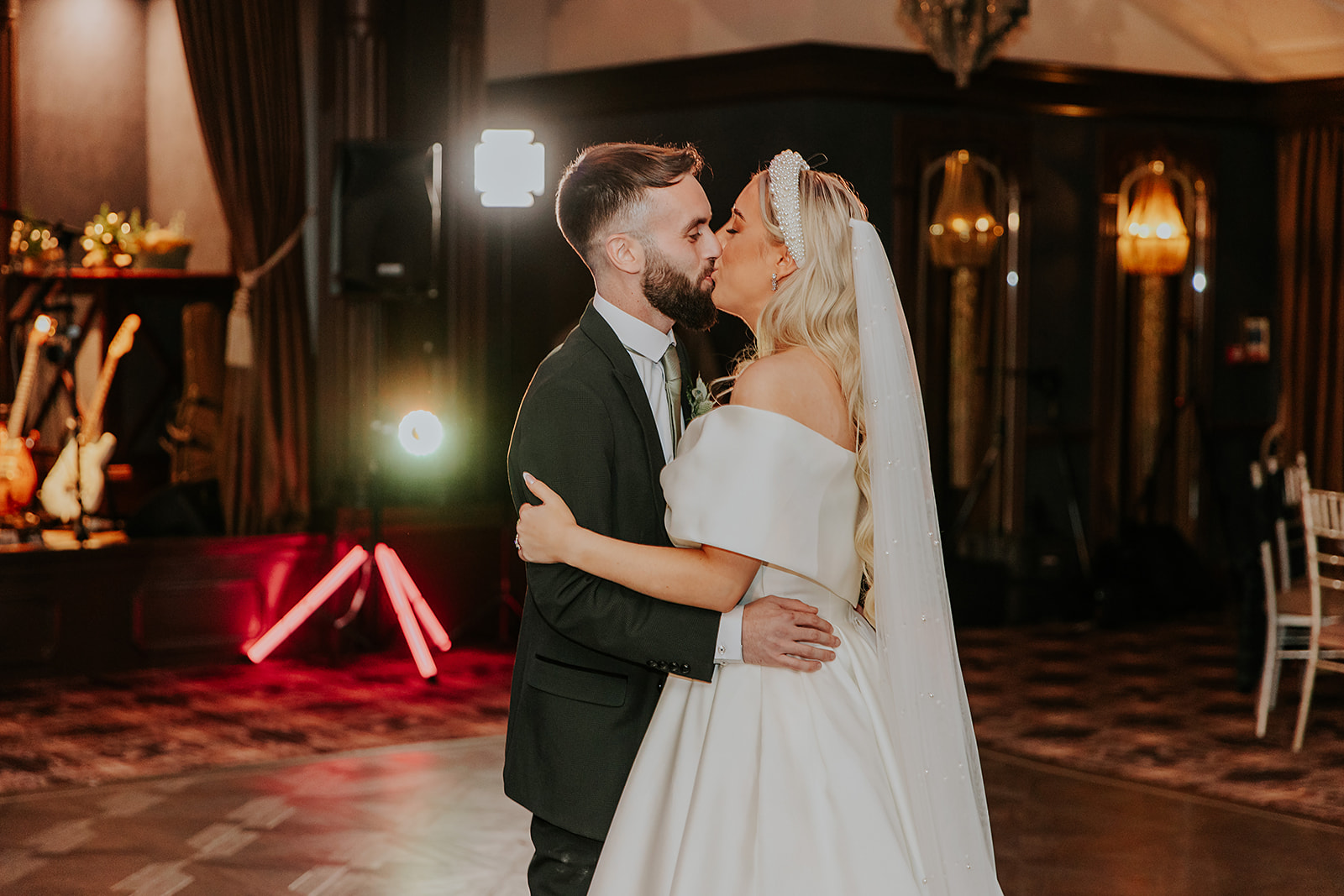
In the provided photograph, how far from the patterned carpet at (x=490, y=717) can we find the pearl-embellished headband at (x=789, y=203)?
334cm

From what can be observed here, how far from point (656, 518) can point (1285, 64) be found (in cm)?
817

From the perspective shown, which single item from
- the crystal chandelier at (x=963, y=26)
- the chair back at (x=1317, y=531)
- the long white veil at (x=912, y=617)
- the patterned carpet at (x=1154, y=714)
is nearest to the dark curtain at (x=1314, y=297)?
the patterned carpet at (x=1154, y=714)

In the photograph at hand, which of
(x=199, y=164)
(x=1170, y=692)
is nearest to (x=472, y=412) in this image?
(x=199, y=164)

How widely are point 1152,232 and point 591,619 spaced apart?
742cm

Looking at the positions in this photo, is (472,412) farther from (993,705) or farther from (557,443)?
(557,443)

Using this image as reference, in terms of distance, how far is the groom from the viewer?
6.75 ft

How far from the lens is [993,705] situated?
5984mm

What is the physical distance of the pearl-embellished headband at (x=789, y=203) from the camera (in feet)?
6.90

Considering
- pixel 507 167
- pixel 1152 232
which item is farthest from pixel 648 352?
pixel 1152 232

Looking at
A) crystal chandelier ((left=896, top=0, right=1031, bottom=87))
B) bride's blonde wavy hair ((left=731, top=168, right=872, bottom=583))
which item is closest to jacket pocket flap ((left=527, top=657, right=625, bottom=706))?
bride's blonde wavy hair ((left=731, top=168, right=872, bottom=583))

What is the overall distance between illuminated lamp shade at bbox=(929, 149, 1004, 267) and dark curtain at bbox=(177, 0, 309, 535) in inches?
135

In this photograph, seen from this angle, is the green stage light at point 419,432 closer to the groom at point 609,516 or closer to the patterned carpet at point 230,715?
the patterned carpet at point 230,715

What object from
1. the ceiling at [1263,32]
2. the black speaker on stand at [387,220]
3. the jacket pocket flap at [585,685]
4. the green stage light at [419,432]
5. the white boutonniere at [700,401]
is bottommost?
the jacket pocket flap at [585,685]

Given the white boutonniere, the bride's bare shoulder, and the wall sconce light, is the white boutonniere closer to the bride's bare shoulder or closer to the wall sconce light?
the bride's bare shoulder
